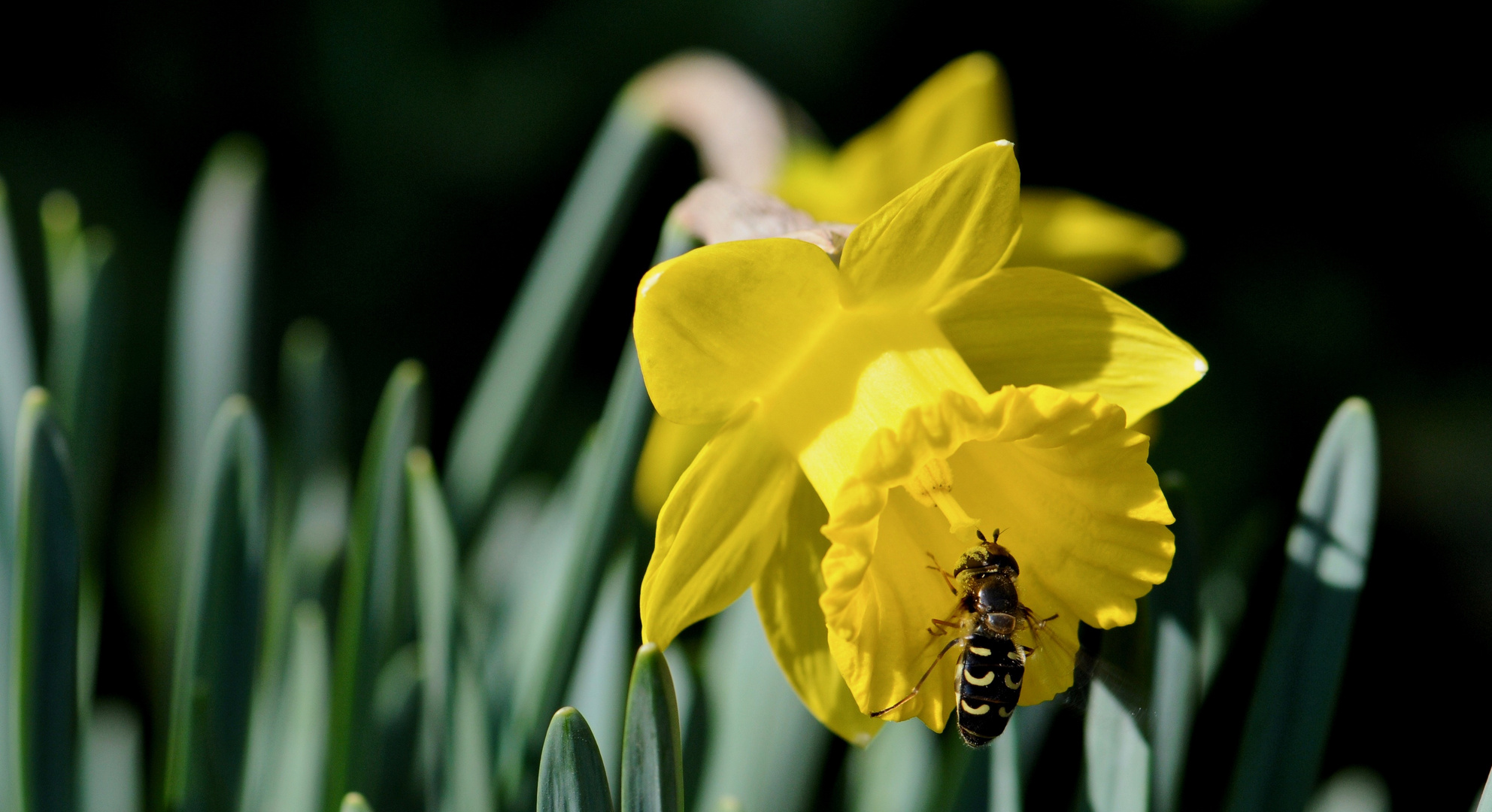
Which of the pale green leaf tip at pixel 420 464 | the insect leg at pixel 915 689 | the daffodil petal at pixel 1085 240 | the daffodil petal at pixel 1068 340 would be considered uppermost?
the daffodil petal at pixel 1085 240

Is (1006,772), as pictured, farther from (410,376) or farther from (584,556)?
(410,376)

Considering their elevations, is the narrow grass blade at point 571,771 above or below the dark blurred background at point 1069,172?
below

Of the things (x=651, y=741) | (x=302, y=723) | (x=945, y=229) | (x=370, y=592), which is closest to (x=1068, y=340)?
(x=945, y=229)

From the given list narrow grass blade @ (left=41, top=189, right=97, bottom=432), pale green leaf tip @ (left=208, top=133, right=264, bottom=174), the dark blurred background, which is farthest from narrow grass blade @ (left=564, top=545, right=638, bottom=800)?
the dark blurred background

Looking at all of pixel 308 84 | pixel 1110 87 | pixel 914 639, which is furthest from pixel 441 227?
pixel 914 639

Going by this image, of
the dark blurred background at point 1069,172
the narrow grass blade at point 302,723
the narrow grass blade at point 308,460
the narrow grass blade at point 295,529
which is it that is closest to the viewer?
the narrow grass blade at point 302,723

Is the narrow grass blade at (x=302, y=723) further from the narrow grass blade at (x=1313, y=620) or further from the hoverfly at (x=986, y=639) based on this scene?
the narrow grass blade at (x=1313, y=620)

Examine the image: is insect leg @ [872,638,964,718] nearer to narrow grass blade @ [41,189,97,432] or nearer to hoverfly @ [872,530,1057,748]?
hoverfly @ [872,530,1057,748]

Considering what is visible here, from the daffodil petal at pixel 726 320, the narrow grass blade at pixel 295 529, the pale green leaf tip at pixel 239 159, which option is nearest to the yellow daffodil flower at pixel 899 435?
the daffodil petal at pixel 726 320
